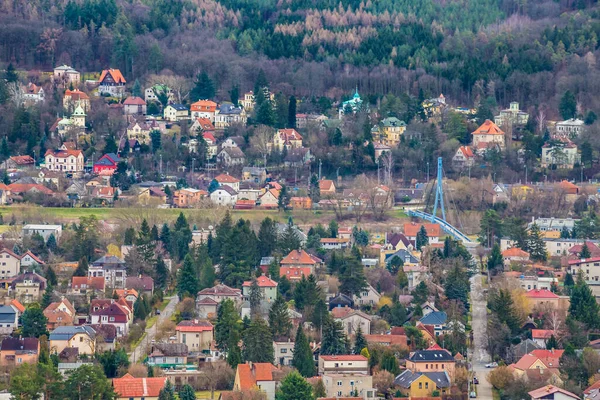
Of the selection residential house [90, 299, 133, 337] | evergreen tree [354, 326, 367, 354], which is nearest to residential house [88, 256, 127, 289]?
residential house [90, 299, 133, 337]

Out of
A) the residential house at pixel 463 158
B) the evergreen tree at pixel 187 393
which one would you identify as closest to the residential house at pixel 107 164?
the residential house at pixel 463 158

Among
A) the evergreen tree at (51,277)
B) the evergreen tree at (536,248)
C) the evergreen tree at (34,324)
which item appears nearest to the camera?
the evergreen tree at (34,324)

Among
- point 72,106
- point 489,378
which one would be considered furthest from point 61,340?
point 72,106

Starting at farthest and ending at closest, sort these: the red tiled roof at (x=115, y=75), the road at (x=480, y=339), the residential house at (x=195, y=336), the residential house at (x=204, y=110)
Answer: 1. the red tiled roof at (x=115, y=75)
2. the residential house at (x=204, y=110)
3. the residential house at (x=195, y=336)
4. the road at (x=480, y=339)

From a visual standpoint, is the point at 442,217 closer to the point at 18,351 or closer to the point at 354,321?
the point at 354,321

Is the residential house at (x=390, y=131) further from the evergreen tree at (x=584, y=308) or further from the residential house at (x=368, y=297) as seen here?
the evergreen tree at (x=584, y=308)

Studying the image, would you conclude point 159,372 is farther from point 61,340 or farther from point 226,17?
point 226,17

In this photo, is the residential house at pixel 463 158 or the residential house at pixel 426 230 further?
the residential house at pixel 463 158
